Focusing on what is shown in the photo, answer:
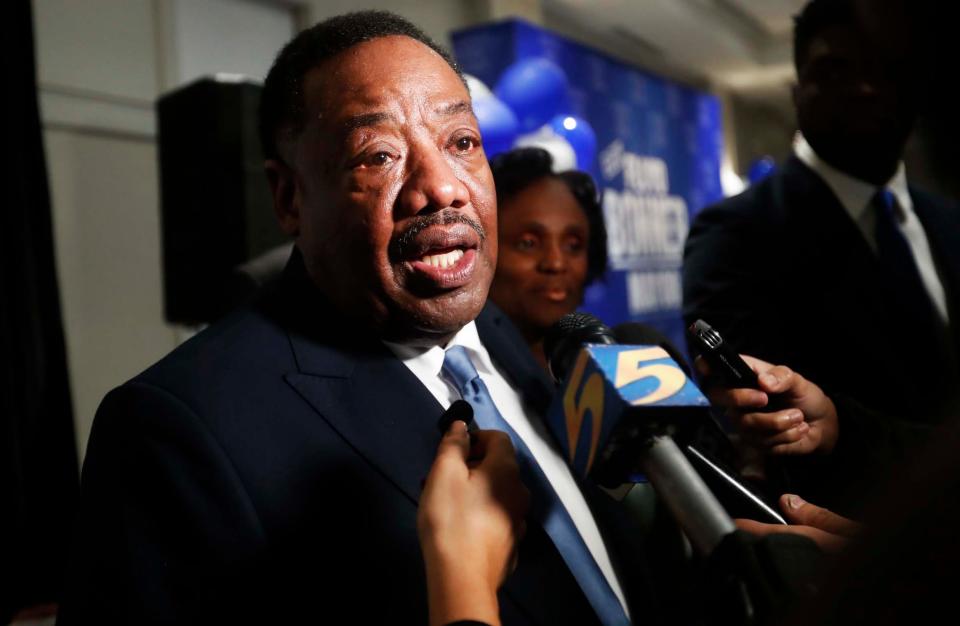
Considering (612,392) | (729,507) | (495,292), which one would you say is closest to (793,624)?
(612,392)

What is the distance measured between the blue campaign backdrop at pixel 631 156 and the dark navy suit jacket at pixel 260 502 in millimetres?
3503

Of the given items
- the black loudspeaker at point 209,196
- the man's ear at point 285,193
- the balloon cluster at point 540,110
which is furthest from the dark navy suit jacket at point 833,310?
the balloon cluster at point 540,110

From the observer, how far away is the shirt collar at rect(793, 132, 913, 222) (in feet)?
3.67

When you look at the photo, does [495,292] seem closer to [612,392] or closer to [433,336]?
[433,336]

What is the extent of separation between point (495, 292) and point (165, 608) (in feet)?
3.96

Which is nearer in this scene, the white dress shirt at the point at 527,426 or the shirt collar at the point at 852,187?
the white dress shirt at the point at 527,426

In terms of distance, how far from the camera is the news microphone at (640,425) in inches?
21.1

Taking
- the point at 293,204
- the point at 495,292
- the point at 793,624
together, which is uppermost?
the point at 293,204

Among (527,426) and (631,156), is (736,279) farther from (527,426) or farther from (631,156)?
(631,156)

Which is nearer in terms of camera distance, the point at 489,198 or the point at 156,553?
the point at 156,553

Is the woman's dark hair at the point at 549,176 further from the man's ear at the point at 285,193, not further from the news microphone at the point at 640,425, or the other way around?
the news microphone at the point at 640,425

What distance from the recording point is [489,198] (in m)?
1.04

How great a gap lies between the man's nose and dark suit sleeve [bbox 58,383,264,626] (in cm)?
36

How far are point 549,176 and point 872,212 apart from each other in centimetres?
96
